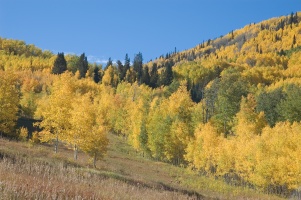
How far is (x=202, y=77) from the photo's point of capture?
525ft

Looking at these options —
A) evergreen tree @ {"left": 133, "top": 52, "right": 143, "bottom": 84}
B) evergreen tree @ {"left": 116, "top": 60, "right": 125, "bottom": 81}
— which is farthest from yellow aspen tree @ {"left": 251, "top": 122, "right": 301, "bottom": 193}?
evergreen tree @ {"left": 116, "top": 60, "right": 125, "bottom": 81}

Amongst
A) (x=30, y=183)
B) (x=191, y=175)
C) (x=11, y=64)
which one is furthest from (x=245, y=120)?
(x=11, y=64)

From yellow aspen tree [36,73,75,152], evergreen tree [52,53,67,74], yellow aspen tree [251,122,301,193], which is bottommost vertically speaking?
yellow aspen tree [251,122,301,193]

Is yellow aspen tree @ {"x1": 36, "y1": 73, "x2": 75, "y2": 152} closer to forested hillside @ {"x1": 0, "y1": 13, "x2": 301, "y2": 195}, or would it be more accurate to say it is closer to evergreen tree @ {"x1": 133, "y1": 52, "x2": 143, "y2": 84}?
forested hillside @ {"x1": 0, "y1": 13, "x2": 301, "y2": 195}

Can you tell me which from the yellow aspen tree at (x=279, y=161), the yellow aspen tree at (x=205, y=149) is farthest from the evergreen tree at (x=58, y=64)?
the yellow aspen tree at (x=279, y=161)

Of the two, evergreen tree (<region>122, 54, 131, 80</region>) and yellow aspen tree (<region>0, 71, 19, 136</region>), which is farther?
evergreen tree (<region>122, 54, 131, 80</region>)

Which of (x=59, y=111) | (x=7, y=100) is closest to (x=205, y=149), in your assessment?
(x=59, y=111)

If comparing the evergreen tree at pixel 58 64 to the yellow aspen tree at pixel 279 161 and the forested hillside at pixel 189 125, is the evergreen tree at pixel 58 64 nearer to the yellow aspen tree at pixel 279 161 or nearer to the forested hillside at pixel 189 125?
the forested hillside at pixel 189 125

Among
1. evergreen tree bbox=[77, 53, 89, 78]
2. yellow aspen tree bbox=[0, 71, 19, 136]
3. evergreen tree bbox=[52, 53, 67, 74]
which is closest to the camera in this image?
yellow aspen tree bbox=[0, 71, 19, 136]

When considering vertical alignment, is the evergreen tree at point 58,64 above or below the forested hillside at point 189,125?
above

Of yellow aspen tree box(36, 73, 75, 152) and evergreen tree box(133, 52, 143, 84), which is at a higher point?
evergreen tree box(133, 52, 143, 84)

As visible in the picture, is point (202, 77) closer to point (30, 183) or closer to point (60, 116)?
point (60, 116)

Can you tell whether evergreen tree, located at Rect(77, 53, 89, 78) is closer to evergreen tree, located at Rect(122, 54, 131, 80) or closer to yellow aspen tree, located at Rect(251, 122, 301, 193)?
evergreen tree, located at Rect(122, 54, 131, 80)

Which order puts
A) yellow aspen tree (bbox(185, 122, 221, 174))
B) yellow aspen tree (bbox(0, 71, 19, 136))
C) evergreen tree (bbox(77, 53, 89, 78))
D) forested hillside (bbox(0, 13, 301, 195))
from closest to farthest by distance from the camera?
forested hillside (bbox(0, 13, 301, 195)), yellow aspen tree (bbox(0, 71, 19, 136)), yellow aspen tree (bbox(185, 122, 221, 174)), evergreen tree (bbox(77, 53, 89, 78))
